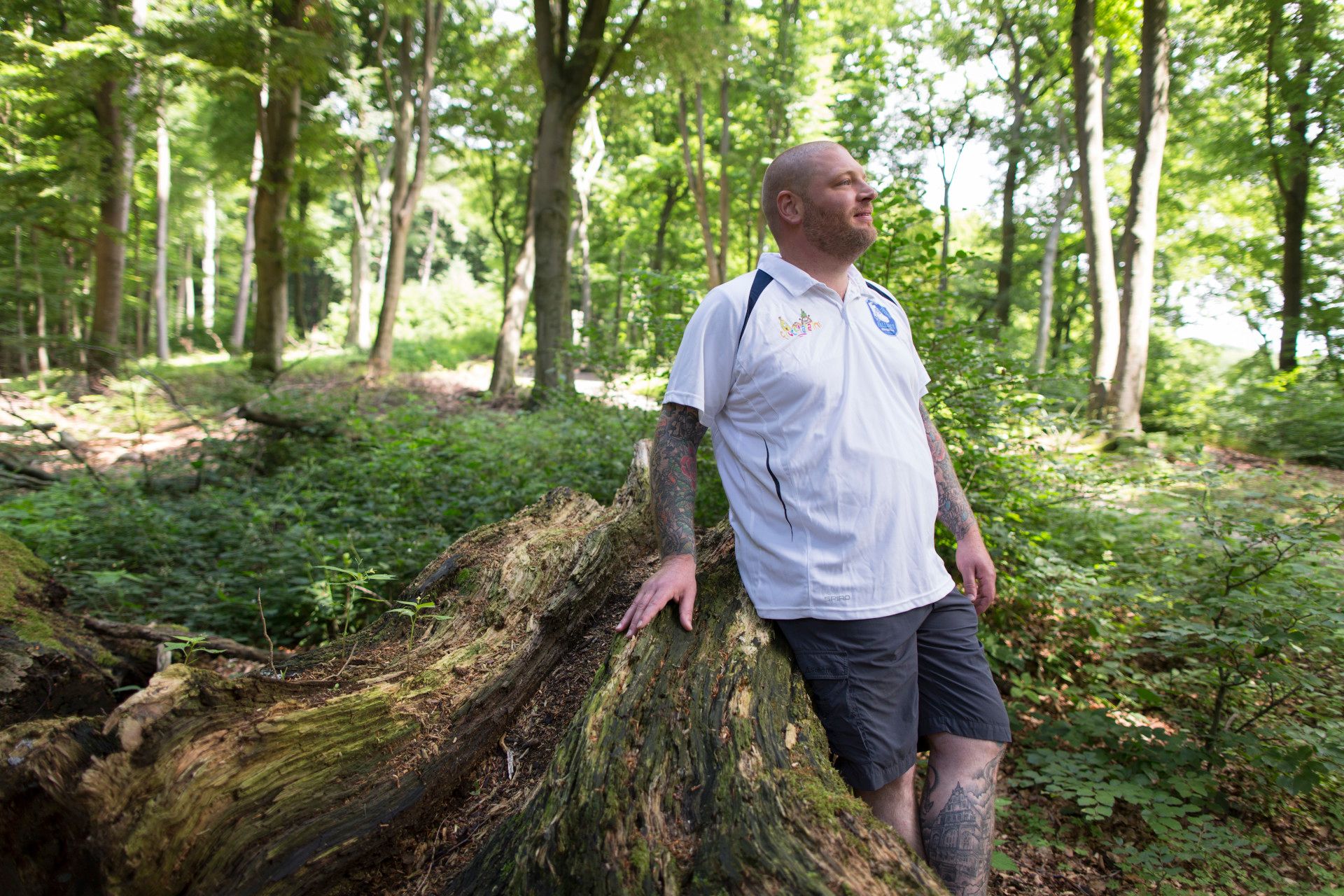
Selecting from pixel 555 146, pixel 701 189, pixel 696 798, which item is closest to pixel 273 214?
pixel 555 146

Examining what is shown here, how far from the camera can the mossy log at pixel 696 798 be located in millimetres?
1405

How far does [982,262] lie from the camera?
21656 mm

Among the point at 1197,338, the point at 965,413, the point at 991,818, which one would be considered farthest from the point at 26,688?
the point at 1197,338

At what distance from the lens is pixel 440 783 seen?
1968 mm

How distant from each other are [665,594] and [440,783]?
780 millimetres

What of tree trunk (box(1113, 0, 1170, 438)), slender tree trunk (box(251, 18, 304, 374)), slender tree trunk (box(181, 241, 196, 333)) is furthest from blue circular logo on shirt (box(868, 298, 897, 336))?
slender tree trunk (box(181, 241, 196, 333))

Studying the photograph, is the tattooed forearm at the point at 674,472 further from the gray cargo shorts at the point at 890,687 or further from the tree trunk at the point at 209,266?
the tree trunk at the point at 209,266

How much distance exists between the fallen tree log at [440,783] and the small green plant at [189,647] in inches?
9.8

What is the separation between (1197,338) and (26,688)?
27503mm

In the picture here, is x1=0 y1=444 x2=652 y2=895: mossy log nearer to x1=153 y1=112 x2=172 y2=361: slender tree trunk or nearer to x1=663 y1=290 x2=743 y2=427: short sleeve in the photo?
x1=663 y1=290 x2=743 y2=427: short sleeve

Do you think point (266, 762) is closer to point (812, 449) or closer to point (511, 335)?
point (812, 449)

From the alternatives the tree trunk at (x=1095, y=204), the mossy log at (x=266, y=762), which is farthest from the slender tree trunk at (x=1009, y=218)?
the mossy log at (x=266, y=762)

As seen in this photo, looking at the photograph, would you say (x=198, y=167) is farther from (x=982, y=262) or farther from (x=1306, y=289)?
(x=1306, y=289)

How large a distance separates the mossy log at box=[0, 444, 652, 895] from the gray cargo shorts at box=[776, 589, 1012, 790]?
965 millimetres
